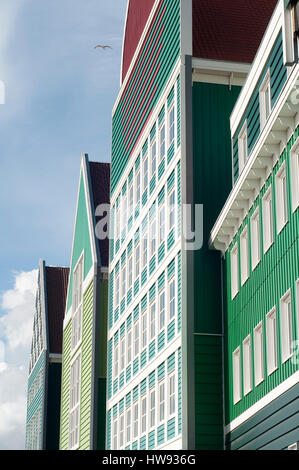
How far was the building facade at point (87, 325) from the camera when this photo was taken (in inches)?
1702

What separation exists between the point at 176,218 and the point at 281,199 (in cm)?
807

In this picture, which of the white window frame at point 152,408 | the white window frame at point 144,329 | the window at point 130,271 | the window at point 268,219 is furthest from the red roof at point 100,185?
the window at point 268,219

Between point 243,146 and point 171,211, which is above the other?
point 243,146

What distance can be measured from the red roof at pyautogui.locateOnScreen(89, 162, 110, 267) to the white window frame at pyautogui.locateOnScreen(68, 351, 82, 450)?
6316 millimetres

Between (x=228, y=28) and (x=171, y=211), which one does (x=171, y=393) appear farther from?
(x=228, y=28)

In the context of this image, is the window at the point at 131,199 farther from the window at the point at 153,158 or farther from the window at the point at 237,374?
the window at the point at 237,374

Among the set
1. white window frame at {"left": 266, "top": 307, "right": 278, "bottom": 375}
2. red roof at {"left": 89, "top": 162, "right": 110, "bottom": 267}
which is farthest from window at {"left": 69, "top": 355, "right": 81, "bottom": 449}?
white window frame at {"left": 266, "top": 307, "right": 278, "bottom": 375}

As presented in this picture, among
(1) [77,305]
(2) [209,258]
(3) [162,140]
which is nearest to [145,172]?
(3) [162,140]

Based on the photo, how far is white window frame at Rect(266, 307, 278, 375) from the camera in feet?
72.6

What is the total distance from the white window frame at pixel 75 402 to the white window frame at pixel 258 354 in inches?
961

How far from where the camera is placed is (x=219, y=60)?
3083 centimetres

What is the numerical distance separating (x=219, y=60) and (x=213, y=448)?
13051mm

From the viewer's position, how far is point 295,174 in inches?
816

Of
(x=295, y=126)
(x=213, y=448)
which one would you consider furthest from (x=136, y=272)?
(x=295, y=126)
